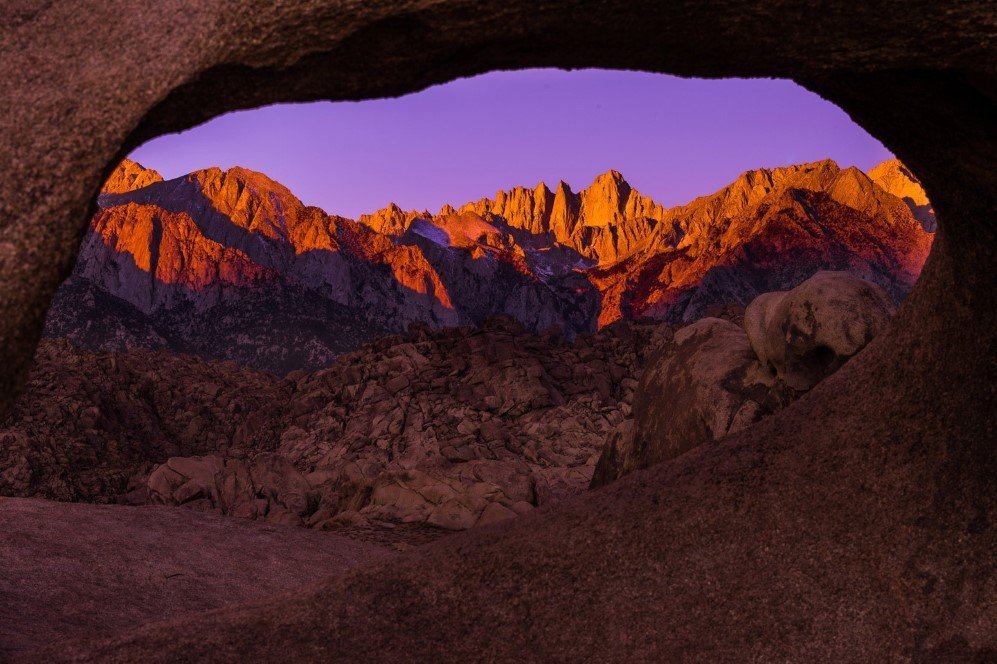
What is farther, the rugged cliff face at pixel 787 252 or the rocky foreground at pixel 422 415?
the rugged cliff face at pixel 787 252

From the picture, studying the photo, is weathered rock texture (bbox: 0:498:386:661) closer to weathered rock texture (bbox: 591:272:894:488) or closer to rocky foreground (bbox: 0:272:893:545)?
rocky foreground (bbox: 0:272:893:545)

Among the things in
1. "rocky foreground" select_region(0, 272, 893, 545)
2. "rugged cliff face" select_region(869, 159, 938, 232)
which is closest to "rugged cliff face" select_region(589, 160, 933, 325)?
"rugged cliff face" select_region(869, 159, 938, 232)

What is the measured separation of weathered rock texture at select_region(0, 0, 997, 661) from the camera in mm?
2434

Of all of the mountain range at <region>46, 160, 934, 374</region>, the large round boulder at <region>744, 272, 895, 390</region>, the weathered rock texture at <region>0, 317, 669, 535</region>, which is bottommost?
the weathered rock texture at <region>0, 317, 669, 535</region>

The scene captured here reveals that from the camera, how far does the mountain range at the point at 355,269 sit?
149 feet

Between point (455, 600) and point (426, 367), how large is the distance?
1556 centimetres

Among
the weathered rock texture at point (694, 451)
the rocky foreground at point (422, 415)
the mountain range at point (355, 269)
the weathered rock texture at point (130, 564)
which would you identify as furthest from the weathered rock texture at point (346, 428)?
the mountain range at point (355, 269)

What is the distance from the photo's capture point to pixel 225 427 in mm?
19844

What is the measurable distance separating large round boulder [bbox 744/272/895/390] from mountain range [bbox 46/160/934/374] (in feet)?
102

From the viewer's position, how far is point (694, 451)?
17.0ft

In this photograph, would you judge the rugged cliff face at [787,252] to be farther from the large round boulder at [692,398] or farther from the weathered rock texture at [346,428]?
the large round boulder at [692,398]

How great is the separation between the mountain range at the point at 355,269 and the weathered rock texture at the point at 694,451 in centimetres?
3252

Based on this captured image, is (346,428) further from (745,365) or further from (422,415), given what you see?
(745,365)

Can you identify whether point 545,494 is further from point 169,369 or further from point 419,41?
point 169,369
